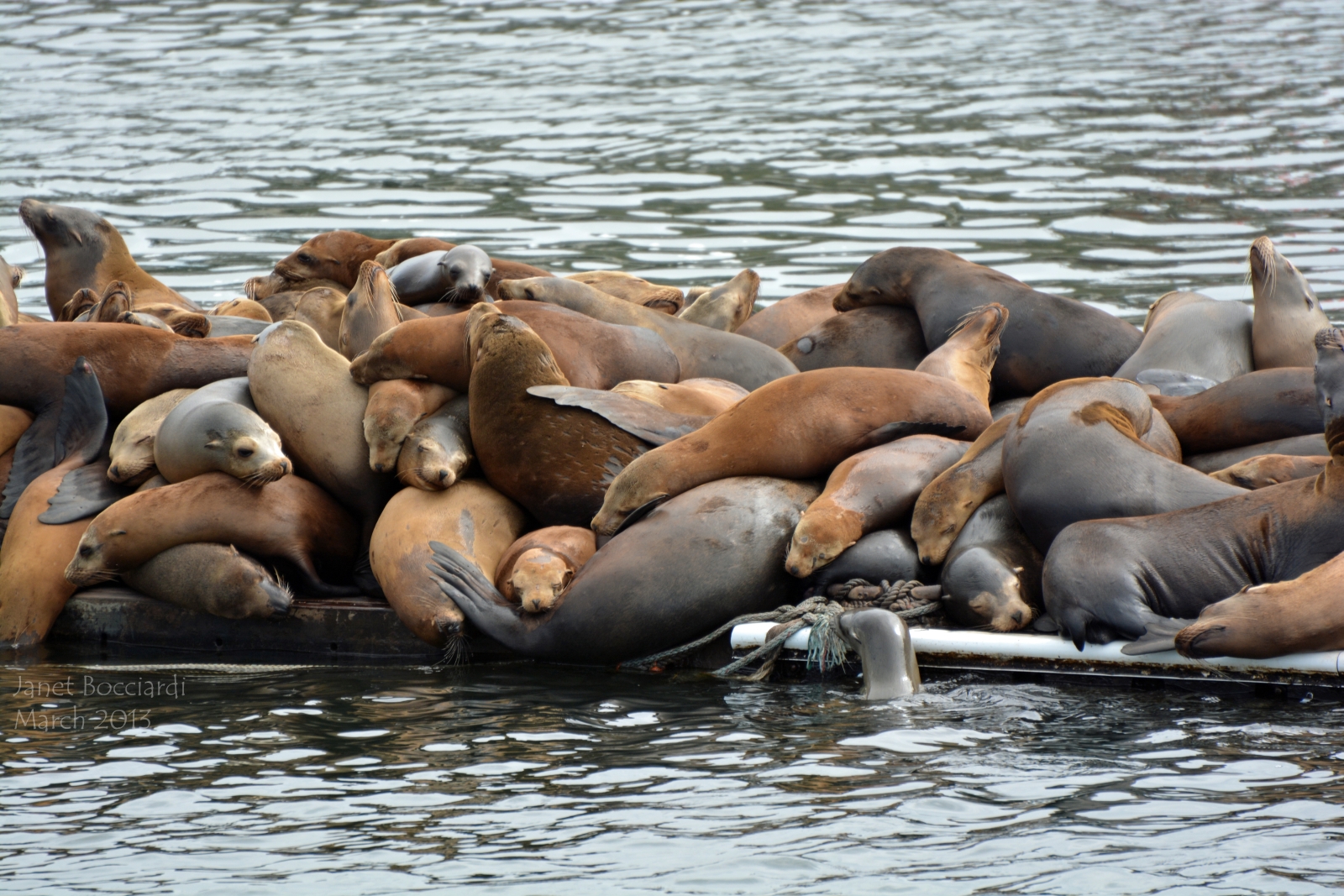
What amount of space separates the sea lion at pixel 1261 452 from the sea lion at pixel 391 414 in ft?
9.97

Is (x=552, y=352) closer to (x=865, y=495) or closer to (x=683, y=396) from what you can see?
(x=683, y=396)

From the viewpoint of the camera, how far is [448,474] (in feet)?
20.4

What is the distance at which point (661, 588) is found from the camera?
5.62m

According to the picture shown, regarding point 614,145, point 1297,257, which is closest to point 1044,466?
point 1297,257

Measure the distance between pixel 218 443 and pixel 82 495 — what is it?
0.75 metres

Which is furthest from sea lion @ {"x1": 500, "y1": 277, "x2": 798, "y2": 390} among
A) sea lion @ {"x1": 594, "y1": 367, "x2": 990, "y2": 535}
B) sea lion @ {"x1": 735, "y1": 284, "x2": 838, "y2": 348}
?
sea lion @ {"x1": 594, "y1": 367, "x2": 990, "y2": 535}

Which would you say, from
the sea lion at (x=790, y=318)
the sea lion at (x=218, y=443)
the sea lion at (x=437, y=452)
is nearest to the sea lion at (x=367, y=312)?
the sea lion at (x=218, y=443)

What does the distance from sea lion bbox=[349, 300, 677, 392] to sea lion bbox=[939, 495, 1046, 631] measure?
209 centimetres

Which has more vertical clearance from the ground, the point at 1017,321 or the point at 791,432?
the point at 1017,321

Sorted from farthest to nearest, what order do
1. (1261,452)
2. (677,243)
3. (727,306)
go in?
(677,243) → (727,306) → (1261,452)

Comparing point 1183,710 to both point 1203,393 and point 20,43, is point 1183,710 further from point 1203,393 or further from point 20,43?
point 20,43

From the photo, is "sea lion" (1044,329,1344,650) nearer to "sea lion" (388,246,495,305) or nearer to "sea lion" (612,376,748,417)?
"sea lion" (612,376,748,417)

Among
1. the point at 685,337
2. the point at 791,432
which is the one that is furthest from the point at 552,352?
the point at 791,432

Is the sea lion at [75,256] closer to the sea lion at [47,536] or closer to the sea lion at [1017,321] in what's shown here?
the sea lion at [47,536]
